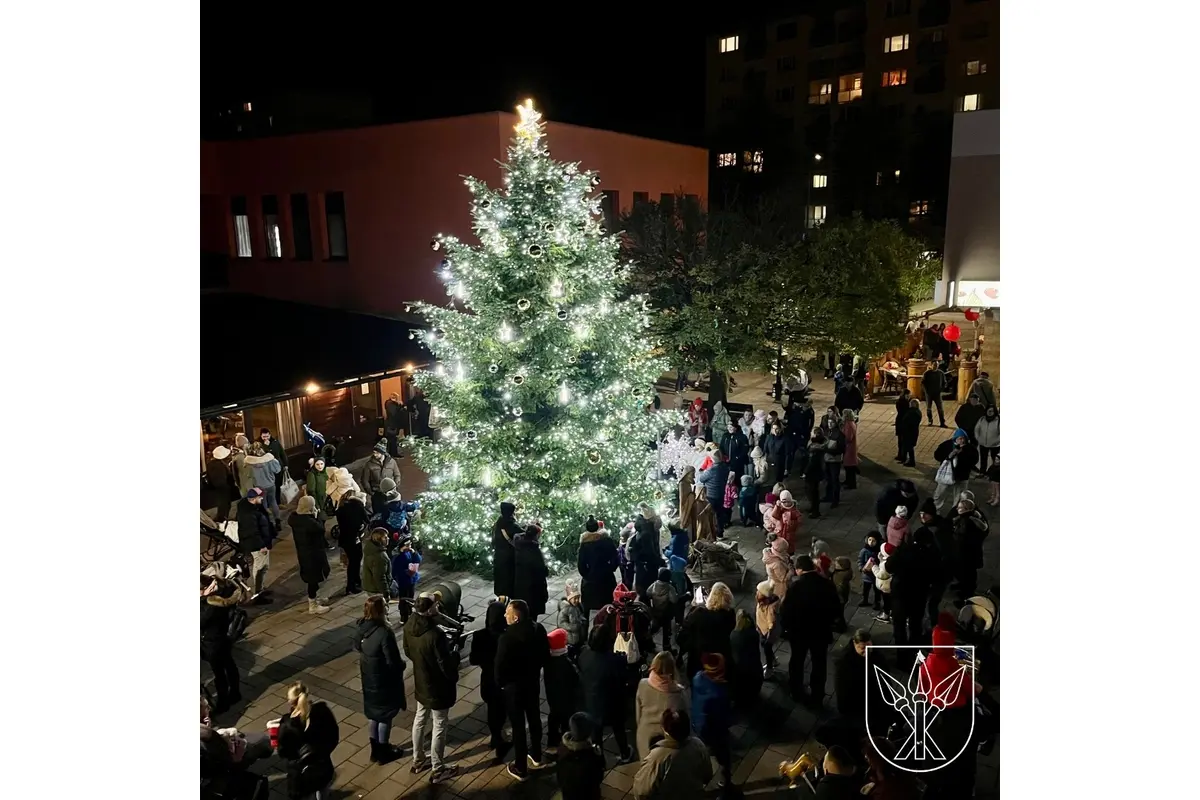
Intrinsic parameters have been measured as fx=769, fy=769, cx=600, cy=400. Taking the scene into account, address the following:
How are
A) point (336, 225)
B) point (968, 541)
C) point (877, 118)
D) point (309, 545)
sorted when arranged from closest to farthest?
point (968, 541), point (309, 545), point (336, 225), point (877, 118)

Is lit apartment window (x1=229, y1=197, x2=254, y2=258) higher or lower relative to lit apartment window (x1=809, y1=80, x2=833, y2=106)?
lower

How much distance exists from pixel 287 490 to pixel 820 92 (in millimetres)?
38209

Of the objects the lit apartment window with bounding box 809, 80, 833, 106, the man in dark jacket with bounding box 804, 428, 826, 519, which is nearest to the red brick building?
the man in dark jacket with bounding box 804, 428, 826, 519

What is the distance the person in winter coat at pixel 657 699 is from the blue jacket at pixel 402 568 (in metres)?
3.78

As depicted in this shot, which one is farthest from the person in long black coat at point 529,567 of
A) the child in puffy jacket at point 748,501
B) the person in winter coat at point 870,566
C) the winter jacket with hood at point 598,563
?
the child in puffy jacket at point 748,501

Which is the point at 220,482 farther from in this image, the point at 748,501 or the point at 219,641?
the point at 748,501

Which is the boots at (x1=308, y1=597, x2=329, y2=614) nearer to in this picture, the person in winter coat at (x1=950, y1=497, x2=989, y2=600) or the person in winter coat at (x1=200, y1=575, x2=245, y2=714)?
the person in winter coat at (x1=200, y1=575, x2=245, y2=714)

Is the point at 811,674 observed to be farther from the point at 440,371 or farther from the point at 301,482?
the point at 301,482

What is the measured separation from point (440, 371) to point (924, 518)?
5.71 m

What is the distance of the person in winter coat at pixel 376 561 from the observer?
8.01 m

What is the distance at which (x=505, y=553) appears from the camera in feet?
26.7

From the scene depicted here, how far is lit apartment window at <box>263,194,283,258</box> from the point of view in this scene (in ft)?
56.8

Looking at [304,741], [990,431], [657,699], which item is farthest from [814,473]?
[304,741]

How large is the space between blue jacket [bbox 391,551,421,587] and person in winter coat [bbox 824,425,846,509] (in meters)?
6.44
